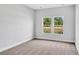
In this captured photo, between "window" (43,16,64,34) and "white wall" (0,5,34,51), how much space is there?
931 mm

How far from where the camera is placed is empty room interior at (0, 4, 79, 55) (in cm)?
353

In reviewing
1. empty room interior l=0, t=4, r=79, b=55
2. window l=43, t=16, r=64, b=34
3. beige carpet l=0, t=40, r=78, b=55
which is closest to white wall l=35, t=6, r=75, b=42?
empty room interior l=0, t=4, r=79, b=55

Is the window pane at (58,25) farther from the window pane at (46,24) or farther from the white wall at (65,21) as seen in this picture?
the window pane at (46,24)

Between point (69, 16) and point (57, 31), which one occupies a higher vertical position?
point (69, 16)

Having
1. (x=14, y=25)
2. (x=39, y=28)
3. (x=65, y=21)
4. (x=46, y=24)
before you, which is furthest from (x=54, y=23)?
(x=14, y=25)

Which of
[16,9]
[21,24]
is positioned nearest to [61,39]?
[21,24]

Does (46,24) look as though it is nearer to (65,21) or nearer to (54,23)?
(54,23)

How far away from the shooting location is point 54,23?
18.0 feet

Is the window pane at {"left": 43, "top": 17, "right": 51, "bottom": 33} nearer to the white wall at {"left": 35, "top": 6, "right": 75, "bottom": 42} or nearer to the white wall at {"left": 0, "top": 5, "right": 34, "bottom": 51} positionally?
the white wall at {"left": 35, "top": 6, "right": 75, "bottom": 42}

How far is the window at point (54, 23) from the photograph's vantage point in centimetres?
533

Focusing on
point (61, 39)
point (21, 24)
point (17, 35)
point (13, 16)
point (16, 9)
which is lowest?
point (61, 39)

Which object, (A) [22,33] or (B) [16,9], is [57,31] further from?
(B) [16,9]

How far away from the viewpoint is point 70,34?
5.11 metres
